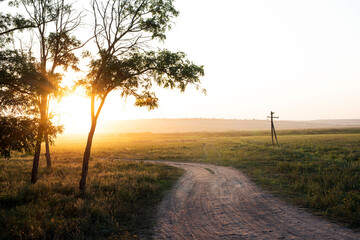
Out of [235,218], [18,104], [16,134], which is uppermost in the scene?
[18,104]

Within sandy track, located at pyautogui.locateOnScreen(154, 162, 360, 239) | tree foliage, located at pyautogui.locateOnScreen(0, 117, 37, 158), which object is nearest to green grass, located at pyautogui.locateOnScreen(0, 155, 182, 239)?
sandy track, located at pyautogui.locateOnScreen(154, 162, 360, 239)

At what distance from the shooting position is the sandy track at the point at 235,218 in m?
7.41

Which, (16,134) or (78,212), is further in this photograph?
(16,134)

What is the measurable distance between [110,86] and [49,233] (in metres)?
7.98

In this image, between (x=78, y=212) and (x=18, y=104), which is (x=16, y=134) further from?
(x=78, y=212)

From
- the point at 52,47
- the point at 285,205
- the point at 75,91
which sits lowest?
the point at 285,205

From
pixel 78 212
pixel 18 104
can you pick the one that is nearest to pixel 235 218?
pixel 78 212

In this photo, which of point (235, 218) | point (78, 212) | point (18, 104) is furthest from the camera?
point (18, 104)

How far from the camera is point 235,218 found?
8.86 metres

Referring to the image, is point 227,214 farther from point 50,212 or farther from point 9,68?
point 9,68

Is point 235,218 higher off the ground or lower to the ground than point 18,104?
lower

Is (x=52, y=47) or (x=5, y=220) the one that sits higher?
(x=52, y=47)

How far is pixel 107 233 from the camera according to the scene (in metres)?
7.75

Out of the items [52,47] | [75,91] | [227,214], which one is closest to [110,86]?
[75,91]
